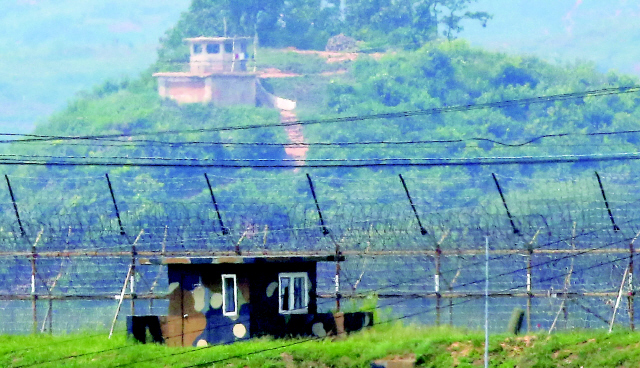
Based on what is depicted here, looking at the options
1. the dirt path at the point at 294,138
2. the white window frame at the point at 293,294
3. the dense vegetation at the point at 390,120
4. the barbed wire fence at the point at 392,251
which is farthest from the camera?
the dirt path at the point at 294,138

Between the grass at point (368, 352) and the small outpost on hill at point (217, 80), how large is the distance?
11291cm

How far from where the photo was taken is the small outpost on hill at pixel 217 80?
139 metres

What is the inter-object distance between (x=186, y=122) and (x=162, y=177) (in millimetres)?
29491

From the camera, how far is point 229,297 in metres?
25.4

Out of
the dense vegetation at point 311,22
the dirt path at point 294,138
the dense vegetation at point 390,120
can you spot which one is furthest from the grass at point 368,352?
the dense vegetation at point 311,22

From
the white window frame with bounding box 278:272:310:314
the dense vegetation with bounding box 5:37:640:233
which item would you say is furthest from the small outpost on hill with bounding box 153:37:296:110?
the white window frame with bounding box 278:272:310:314

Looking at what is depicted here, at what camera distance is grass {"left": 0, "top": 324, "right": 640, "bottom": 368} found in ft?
76.3

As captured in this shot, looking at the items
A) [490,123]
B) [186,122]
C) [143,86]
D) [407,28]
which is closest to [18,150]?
→ [186,122]

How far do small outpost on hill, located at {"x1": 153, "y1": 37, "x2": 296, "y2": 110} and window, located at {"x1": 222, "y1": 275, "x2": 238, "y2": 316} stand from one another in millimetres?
112493

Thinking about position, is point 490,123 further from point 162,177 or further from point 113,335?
point 113,335

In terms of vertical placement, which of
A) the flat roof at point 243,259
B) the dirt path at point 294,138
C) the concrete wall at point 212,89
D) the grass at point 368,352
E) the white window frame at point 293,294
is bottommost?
the dirt path at point 294,138

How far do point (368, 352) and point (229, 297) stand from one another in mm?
2749

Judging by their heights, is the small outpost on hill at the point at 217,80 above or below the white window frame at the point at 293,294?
below

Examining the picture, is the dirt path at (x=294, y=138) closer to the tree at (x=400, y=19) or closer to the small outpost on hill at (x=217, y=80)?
the small outpost on hill at (x=217, y=80)
